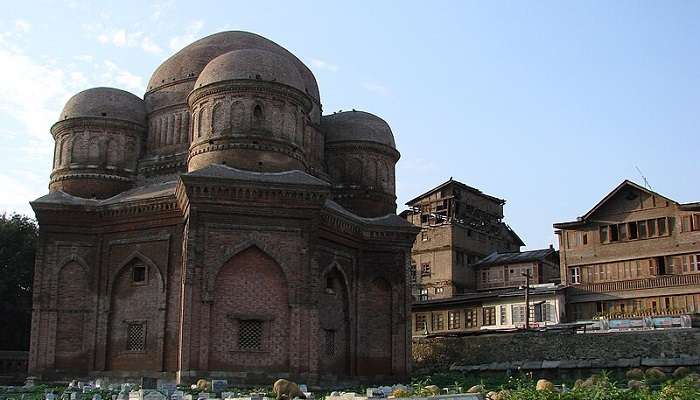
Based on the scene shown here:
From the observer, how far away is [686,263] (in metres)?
38.8

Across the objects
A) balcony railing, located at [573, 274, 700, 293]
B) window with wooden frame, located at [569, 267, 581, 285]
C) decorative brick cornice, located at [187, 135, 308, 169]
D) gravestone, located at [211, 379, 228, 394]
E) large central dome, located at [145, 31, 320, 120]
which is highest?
large central dome, located at [145, 31, 320, 120]

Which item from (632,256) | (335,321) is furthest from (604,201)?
(335,321)

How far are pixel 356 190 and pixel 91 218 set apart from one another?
10.9 meters

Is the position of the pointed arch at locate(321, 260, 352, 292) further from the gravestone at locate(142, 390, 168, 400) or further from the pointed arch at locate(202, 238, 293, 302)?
the gravestone at locate(142, 390, 168, 400)

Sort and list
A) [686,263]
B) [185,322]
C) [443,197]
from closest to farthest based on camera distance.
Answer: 1. [185,322]
2. [686,263]
3. [443,197]

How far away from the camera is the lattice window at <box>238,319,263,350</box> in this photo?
25.5 metres

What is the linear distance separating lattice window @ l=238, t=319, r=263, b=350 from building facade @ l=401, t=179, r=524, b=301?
27288mm

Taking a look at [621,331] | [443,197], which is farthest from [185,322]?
[443,197]

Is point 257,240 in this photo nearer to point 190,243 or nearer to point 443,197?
point 190,243

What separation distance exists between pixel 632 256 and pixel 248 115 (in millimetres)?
22389

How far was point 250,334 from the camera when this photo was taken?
25.6m

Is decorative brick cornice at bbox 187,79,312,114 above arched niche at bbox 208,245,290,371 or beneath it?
above

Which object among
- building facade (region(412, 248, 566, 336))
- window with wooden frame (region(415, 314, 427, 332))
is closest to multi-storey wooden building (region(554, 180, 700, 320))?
building facade (region(412, 248, 566, 336))

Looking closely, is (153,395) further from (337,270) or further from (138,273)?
(337,270)
